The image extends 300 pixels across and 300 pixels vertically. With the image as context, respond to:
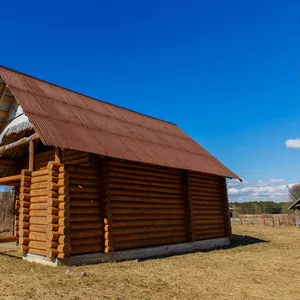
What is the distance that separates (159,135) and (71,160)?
260 inches

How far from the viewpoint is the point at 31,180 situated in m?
10.9

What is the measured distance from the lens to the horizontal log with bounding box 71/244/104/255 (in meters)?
9.77

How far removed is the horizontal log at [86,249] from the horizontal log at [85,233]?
312mm

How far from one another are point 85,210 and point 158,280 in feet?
11.5

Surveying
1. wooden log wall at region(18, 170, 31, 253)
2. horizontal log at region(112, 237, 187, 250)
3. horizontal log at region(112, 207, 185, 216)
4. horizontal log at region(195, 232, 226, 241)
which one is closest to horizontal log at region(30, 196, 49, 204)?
wooden log wall at region(18, 170, 31, 253)

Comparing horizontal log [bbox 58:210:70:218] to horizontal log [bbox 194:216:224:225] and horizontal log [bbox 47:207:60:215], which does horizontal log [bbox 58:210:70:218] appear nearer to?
horizontal log [bbox 47:207:60:215]

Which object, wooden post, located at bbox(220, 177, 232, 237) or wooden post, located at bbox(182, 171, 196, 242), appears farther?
wooden post, located at bbox(220, 177, 232, 237)

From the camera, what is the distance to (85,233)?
1011 cm

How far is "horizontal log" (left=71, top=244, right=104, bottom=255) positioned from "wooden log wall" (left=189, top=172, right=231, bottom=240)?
5984 millimetres

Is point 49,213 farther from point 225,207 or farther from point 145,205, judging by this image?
point 225,207

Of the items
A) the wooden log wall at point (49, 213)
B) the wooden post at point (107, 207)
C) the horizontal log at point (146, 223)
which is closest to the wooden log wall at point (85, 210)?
the wooden post at point (107, 207)

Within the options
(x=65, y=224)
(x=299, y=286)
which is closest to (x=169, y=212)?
(x=65, y=224)

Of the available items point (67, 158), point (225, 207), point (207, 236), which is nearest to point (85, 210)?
point (67, 158)

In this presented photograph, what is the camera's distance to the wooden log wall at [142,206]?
36.5 feet
